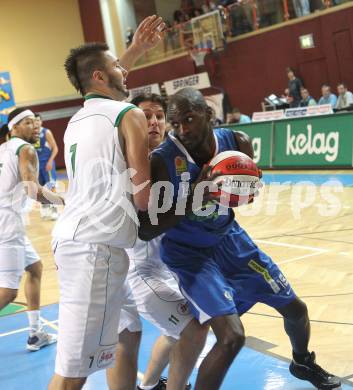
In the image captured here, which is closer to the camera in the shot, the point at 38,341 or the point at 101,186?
the point at 101,186

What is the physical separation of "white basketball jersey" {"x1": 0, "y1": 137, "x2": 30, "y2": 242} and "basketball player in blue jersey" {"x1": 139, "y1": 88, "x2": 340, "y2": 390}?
7.16 feet

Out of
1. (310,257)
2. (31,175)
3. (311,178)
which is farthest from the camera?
(311,178)

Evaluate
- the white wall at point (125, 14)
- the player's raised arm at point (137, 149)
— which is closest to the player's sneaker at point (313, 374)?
the player's raised arm at point (137, 149)

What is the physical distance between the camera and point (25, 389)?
4.68 meters

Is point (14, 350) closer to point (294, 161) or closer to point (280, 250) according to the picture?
point (280, 250)

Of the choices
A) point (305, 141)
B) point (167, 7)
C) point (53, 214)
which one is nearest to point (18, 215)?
point (53, 214)

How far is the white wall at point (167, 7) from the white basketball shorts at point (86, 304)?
1050 inches

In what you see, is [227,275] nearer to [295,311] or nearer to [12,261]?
[295,311]

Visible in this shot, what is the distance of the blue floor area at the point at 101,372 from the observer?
4172 millimetres

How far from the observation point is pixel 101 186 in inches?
120

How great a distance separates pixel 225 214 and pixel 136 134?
0.85m

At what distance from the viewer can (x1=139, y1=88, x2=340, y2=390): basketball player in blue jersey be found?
3.26 metres

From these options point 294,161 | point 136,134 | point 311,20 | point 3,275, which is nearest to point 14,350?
point 3,275

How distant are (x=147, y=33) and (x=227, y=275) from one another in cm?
160
